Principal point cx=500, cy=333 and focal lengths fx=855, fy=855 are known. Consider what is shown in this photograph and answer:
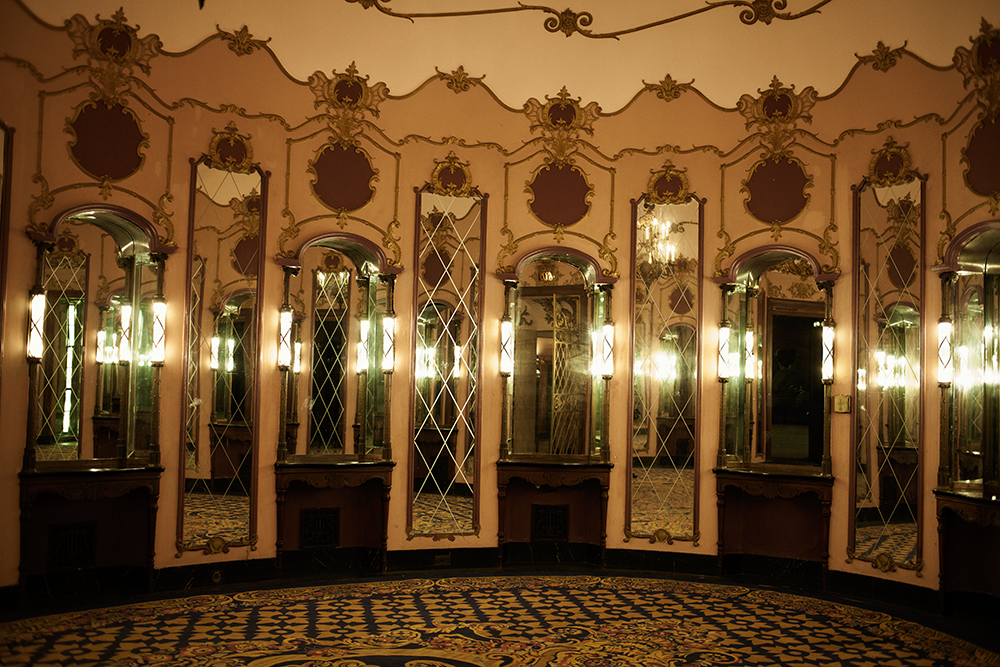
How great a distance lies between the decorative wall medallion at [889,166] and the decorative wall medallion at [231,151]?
16.9 feet

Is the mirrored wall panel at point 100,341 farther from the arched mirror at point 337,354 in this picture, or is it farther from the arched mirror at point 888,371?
the arched mirror at point 888,371

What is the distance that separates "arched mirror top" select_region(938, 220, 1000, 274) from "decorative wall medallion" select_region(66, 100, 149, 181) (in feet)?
20.4

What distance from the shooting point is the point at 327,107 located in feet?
24.1

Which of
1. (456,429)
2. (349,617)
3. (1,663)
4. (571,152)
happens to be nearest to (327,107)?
(571,152)

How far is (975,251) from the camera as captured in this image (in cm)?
649

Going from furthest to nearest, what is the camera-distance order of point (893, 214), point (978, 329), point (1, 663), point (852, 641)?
point (893, 214) → point (978, 329) → point (852, 641) → point (1, 663)

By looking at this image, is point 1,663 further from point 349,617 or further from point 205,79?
point 205,79

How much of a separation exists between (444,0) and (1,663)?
20.0ft

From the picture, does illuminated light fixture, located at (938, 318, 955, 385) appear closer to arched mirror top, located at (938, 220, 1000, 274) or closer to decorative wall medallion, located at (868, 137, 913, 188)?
arched mirror top, located at (938, 220, 1000, 274)

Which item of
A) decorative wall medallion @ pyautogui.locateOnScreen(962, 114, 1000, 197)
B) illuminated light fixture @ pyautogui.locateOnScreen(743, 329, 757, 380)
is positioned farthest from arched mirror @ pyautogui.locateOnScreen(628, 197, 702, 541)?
decorative wall medallion @ pyautogui.locateOnScreen(962, 114, 1000, 197)

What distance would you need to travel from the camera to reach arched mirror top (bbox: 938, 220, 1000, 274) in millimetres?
6352

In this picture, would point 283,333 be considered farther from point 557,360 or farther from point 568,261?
point 557,360

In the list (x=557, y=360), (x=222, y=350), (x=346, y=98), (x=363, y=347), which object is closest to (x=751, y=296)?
(x=557, y=360)

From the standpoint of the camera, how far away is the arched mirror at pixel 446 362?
763cm
